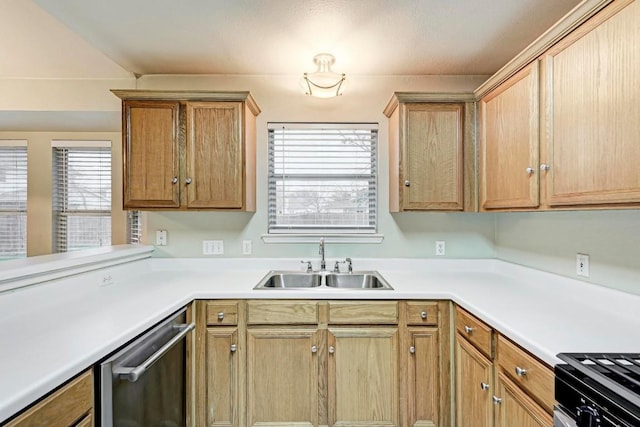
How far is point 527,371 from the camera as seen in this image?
3.84ft

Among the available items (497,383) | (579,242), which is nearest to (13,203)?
(497,383)

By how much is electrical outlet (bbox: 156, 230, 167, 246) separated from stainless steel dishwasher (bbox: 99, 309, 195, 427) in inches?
38.6

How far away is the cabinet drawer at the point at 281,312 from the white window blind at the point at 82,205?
2.66 m

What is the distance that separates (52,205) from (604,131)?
15.2 feet

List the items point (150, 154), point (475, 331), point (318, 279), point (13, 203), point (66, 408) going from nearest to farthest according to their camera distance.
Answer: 1. point (66, 408)
2. point (475, 331)
3. point (150, 154)
4. point (318, 279)
5. point (13, 203)

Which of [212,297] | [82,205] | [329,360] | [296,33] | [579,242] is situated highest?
[296,33]

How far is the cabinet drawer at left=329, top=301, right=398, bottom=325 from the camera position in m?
1.87

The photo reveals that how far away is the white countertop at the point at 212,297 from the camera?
3.40 ft

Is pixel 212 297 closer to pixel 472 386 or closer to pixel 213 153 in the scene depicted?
pixel 213 153

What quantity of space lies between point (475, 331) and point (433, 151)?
47.0 inches

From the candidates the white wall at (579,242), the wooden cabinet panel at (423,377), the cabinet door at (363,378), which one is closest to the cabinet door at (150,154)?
the cabinet door at (363,378)

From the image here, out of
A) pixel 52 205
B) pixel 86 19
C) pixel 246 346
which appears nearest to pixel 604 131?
pixel 246 346

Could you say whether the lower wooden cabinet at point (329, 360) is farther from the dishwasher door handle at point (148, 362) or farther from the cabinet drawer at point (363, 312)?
the dishwasher door handle at point (148, 362)

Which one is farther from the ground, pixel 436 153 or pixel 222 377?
pixel 436 153
